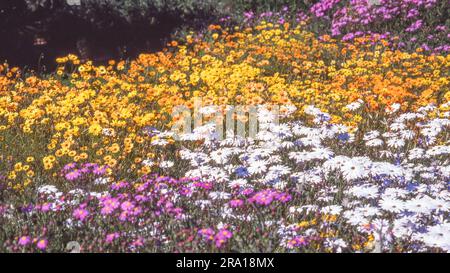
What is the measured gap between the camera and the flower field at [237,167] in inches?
165

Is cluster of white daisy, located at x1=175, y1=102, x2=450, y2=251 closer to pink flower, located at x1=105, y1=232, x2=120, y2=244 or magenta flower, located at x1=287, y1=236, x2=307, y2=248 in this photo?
magenta flower, located at x1=287, y1=236, x2=307, y2=248

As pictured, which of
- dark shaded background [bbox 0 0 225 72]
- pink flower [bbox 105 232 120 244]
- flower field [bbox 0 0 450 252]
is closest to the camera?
pink flower [bbox 105 232 120 244]

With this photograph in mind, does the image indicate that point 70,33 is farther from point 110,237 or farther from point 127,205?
point 110,237

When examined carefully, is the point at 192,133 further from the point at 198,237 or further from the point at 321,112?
the point at 198,237

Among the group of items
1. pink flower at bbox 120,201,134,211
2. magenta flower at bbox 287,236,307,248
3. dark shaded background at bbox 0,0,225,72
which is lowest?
magenta flower at bbox 287,236,307,248

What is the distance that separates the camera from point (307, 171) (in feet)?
17.8

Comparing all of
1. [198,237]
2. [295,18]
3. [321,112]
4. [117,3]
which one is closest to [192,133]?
[321,112]

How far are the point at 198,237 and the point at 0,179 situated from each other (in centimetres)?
209

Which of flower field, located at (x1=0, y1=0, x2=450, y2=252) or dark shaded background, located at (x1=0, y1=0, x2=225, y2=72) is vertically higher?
dark shaded background, located at (x1=0, y1=0, x2=225, y2=72)

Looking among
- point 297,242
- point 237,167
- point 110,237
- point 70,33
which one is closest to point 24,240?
point 110,237

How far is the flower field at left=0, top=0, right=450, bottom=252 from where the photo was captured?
165 inches

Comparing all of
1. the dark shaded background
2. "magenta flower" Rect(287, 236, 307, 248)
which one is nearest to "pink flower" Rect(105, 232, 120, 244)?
"magenta flower" Rect(287, 236, 307, 248)

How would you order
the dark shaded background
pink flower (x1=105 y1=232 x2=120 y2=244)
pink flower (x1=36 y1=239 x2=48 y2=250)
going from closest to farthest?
pink flower (x1=36 y1=239 x2=48 y2=250)
pink flower (x1=105 y1=232 x2=120 y2=244)
the dark shaded background

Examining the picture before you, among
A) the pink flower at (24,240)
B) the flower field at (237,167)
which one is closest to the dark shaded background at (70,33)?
the flower field at (237,167)
